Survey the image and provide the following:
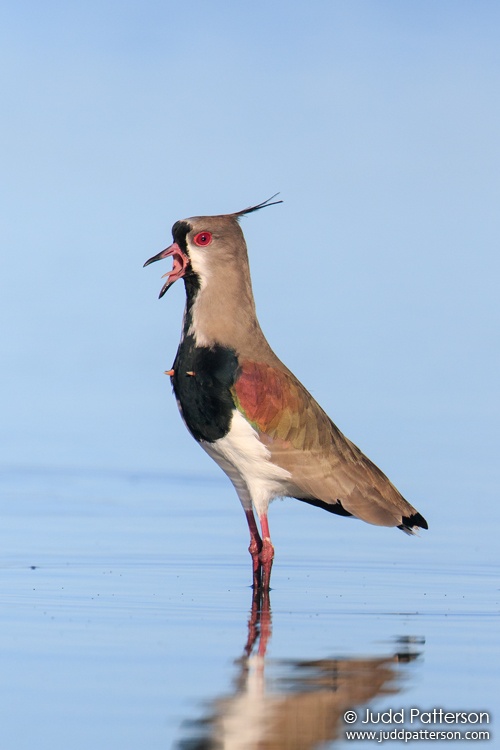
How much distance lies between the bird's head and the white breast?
1150mm

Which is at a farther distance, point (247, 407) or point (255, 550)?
point (255, 550)

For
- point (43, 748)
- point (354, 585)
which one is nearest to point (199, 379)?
point (354, 585)

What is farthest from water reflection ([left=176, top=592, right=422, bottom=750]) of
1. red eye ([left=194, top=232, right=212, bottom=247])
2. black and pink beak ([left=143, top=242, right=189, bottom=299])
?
red eye ([left=194, top=232, right=212, bottom=247])

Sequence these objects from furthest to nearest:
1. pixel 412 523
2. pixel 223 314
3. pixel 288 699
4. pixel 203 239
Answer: pixel 412 523 < pixel 203 239 < pixel 223 314 < pixel 288 699

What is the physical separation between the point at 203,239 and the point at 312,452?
1.71m

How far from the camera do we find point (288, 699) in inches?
296

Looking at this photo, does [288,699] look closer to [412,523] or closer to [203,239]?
[412,523]

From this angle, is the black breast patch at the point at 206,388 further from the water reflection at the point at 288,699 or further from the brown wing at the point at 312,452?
the water reflection at the point at 288,699

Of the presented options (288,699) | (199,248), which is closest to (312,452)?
(199,248)

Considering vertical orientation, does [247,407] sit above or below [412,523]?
above

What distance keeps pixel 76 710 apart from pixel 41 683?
1.82 ft

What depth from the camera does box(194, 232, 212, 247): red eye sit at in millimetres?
11086

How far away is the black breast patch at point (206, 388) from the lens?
10.6m

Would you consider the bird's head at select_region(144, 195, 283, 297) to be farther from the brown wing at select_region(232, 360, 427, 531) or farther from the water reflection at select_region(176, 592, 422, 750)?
the water reflection at select_region(176, 592, 422, 750)
